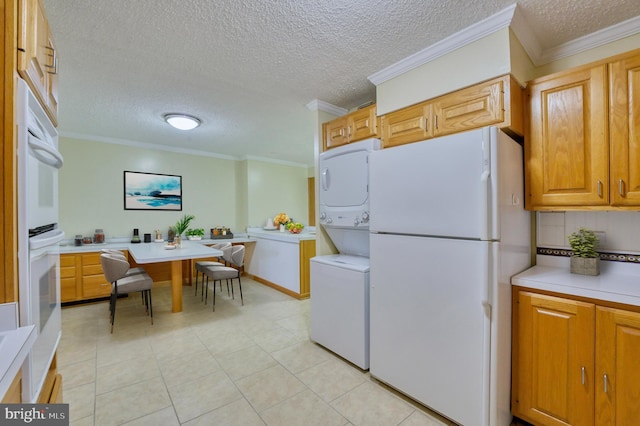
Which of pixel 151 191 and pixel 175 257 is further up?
pixel 151 191

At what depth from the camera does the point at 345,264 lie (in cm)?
232

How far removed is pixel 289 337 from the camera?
2807 millimetres

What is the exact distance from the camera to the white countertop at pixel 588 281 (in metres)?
1.34

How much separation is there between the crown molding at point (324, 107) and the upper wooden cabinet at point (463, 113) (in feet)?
3.06

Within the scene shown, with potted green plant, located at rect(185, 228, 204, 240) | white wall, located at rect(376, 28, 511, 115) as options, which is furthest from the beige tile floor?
white wall, located at rect(376, 28, 511, 115)

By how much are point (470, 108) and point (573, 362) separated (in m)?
1.51

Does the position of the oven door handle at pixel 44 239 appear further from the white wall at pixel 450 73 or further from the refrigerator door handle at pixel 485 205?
the white wall at pixel 450 73

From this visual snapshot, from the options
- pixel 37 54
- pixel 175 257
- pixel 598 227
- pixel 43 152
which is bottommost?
pixel 175 257

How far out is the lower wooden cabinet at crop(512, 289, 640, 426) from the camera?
4.23 feet

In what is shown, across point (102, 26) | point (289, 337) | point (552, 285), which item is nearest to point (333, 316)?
point (289, 337)

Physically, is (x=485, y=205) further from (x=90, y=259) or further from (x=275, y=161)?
(x=275, y=161)

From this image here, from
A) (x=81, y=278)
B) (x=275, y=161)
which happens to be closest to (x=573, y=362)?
(x=81, y=278)

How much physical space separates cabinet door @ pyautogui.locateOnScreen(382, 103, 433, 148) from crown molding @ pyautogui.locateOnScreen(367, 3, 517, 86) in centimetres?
32

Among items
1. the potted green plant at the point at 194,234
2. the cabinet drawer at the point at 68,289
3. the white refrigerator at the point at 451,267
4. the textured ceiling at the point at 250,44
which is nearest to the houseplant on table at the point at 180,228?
the potted green plant at the point at 194,234
